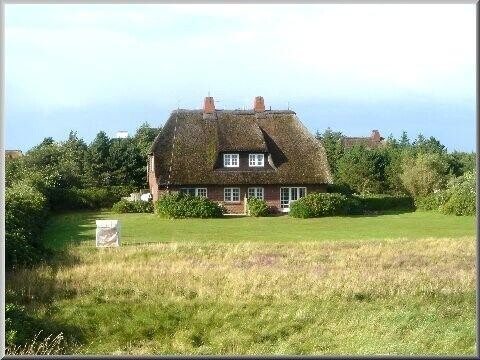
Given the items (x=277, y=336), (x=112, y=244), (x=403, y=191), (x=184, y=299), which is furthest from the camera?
(x=403, y=191)

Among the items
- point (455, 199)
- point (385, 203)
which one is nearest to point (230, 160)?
point (385, 203)

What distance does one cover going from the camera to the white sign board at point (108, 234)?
55.9 feet

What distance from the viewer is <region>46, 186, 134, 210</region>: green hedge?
3222 cm

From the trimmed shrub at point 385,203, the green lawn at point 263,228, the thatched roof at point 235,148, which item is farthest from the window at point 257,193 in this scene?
the trimmed shrub at point 385,203

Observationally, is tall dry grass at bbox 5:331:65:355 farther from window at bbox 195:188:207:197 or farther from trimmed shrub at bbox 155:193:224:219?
window at bbox 195:188:207:197

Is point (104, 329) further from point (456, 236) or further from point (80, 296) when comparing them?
point (456, 236)

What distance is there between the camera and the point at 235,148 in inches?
1251

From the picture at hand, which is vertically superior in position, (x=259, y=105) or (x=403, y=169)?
(x=259, y=105)

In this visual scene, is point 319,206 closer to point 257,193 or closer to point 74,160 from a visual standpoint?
point 257,193

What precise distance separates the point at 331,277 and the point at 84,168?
1119 inches

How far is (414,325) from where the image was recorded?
9.26 meters

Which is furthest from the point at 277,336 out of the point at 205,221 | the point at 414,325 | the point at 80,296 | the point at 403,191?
the point at 403,191

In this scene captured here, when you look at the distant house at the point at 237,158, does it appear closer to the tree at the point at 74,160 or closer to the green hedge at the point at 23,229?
the tree at the point at 74,160

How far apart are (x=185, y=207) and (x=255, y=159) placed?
5669 millimetres
